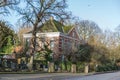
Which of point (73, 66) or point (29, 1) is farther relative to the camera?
point (73, 66)

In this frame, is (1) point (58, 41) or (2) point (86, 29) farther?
(2) point (86, 29)

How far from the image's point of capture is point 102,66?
65812 millimetres

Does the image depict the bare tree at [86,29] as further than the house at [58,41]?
Yes

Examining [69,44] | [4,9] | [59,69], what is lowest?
[59,69]

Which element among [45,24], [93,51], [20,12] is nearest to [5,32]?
[20,12]

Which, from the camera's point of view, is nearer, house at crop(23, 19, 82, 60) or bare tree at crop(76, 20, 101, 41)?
house at crop(23, 19, 82, 60)

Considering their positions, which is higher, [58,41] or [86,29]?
[86,29]

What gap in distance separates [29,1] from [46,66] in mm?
14772

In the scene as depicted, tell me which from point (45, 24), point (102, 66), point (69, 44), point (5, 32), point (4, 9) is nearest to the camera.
→ point (4, 9)

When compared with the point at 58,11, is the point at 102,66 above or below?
below

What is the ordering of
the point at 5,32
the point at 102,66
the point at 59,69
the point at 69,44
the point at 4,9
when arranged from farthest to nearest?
the point at 69,44
the point at 102,66
the point at 59,69
the point at 5,32
the point at 4,9

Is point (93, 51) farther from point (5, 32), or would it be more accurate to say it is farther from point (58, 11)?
point (5, 32)

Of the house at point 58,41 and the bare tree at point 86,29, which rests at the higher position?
→ the bare tree at point 86,29

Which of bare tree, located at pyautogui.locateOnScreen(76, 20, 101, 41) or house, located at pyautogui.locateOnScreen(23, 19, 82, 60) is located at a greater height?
bare tree, located at pyautogui.locateOnScreen(76, 20, 101, 41)
